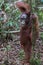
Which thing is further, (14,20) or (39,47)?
(14,20)

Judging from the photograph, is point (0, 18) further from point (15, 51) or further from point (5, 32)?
→ point (15, 51)

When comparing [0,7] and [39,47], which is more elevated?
[0,7]

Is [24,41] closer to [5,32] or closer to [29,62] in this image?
[29,62]

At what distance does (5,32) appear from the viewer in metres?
6.16

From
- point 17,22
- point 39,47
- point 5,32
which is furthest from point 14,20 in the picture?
point 39,47

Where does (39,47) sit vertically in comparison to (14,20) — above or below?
below

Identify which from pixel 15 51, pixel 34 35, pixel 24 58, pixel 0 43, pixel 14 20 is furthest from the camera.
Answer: pixel 14 20

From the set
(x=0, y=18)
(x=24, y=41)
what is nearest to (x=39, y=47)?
(x=0, y=18)

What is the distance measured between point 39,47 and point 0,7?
195 cm

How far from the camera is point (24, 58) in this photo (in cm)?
429

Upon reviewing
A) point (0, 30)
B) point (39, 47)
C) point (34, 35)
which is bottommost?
point (39, 47)

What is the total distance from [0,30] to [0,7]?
1.06 meters

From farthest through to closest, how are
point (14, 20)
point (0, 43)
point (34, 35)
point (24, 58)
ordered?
1. point (14, 20)
2. point (0, 43)
3. point (24, 58)
4. point (34, 35)

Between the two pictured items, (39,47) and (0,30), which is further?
(0,30)
